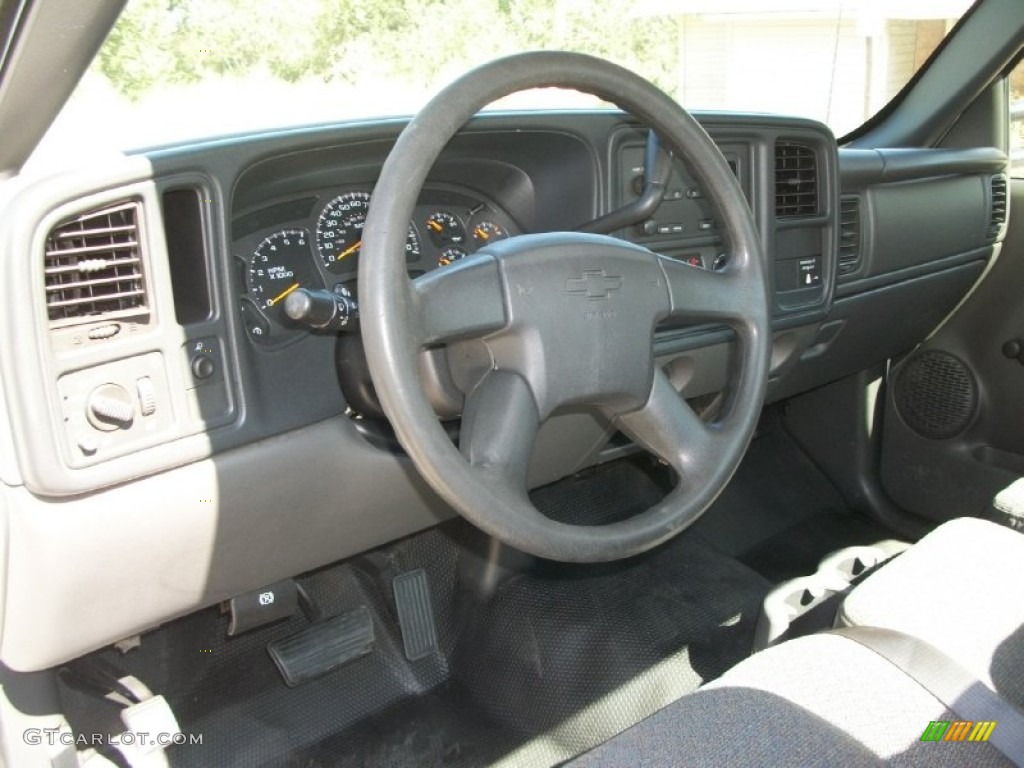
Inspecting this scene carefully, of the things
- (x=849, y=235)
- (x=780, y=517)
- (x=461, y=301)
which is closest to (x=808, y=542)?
(x=780, y=517)

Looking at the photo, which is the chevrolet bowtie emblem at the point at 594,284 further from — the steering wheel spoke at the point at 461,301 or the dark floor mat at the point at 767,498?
the dark floor mat at the point at 767,498

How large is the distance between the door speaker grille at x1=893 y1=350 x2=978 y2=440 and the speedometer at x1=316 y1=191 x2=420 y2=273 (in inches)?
71.7

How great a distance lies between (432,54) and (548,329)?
2.82 ft

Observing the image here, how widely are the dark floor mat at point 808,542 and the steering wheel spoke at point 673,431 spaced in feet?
4.10

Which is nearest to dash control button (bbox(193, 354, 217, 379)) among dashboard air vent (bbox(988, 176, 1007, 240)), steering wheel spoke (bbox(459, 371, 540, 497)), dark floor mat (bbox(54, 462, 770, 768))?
steering wheel spoke (bbox(459, 371, 540, 497))

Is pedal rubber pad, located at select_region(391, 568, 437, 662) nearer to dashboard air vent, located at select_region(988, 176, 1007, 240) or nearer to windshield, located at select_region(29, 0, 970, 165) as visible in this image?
windshield, located at select_region(29, 0, 970, 165)

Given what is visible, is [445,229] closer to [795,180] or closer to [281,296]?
[281,296]

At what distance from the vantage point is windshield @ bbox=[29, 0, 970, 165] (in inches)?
61.2

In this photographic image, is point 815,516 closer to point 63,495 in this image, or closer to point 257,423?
point 257,423

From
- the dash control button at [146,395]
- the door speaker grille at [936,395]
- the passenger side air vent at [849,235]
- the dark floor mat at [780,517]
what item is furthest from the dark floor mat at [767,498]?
the dash control button at [146,395]

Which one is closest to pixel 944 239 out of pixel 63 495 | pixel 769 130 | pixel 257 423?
pixel 769 130

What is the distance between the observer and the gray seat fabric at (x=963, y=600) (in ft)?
4.07

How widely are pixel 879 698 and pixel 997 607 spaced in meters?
0.26

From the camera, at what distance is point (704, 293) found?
1484mm
